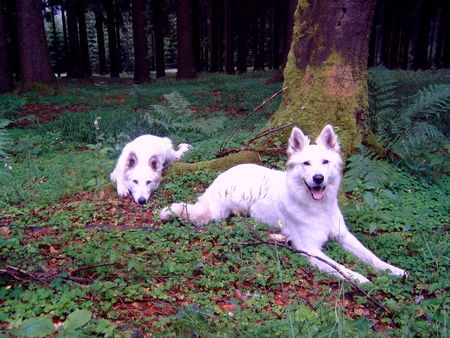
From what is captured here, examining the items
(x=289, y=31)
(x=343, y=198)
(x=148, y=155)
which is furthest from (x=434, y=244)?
(x=289, y=31)

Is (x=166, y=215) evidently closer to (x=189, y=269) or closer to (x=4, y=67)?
(x=189, y=269)

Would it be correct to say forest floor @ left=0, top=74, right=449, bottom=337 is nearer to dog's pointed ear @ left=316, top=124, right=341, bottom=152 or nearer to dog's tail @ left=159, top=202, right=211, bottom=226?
dog's tail @ left=159, top=202, right=211, bottom=226

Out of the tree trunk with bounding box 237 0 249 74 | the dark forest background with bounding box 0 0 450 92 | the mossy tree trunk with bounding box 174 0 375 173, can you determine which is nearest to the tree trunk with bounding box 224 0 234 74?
the dark forest background with bounding box 0 0 450 92

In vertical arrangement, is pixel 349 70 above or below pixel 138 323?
above

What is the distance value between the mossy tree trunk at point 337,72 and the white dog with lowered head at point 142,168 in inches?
93.3

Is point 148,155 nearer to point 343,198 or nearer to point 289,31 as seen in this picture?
point 343,198

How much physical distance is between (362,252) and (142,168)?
4.07 meters

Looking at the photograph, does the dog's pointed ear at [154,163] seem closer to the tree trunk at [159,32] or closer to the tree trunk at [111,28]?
the tree trunk at [159,32]

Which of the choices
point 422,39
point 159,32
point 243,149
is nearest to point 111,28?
point 159,32

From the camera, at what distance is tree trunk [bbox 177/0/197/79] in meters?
20.8

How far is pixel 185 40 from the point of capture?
2123cm

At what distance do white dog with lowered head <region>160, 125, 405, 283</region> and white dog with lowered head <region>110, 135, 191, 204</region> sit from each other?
1417 millimetres

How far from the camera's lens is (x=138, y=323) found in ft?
9.27

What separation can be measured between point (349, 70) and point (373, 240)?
3.20 meters
